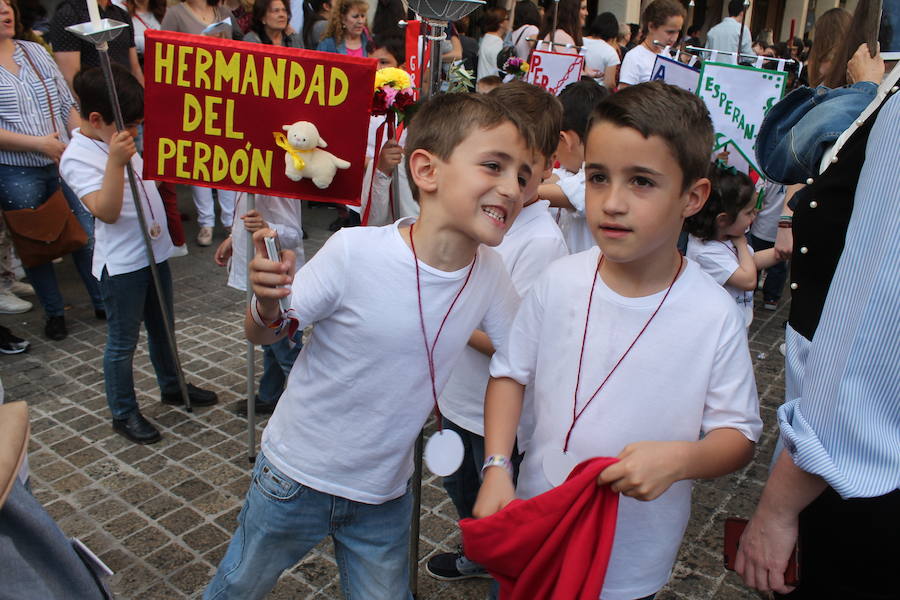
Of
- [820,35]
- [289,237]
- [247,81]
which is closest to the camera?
[247,81]

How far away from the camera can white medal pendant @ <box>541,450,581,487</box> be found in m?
1.76

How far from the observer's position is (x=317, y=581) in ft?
9.77

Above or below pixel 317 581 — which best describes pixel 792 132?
above

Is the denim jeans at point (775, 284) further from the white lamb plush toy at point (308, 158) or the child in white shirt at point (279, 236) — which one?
the white lamb plush toy at point (308, 158)

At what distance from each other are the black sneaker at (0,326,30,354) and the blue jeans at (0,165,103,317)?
32 centimetres

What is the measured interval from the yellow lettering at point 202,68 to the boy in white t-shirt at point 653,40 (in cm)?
546

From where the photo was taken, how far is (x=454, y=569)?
305 centimetres

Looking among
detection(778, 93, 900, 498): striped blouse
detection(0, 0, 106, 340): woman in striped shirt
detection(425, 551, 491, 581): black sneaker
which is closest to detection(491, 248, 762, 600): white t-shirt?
detection(778, 93, 900, 498): striped blouse

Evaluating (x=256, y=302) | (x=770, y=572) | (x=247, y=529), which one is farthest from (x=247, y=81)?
(x=770, y=572)

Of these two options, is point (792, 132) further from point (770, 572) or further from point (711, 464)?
point (770, 572)

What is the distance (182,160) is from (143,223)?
2.52 ft

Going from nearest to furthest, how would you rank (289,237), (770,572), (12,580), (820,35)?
(12,580)
(770,572)
(289,237)
(820,35)

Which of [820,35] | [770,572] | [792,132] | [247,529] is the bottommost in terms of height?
[247,529]

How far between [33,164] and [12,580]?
4.53 m
